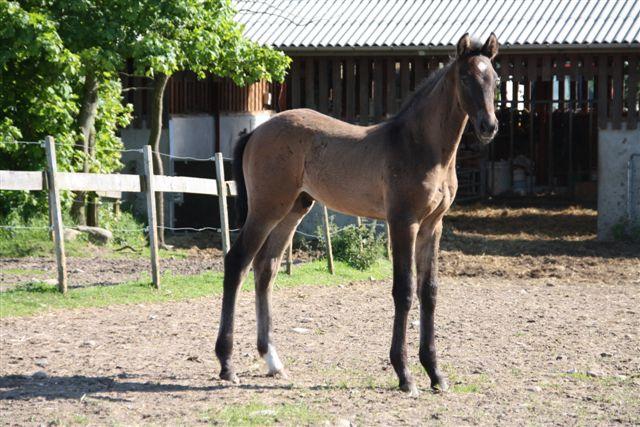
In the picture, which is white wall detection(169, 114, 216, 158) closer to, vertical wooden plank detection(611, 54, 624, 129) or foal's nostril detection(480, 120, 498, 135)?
vertical wooden plank detection(611, 54, 624, 129)

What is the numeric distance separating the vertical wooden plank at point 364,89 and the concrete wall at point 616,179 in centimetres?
408

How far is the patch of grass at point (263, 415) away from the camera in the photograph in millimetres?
6160

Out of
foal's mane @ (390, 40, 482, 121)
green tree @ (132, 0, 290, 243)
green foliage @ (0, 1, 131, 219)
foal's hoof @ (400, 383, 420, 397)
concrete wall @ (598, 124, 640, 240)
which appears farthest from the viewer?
concrete wall @ (598, 124, 640, 240)

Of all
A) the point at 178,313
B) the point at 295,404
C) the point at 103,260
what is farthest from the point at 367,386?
the point at 103,260

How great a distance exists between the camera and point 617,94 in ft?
55.8

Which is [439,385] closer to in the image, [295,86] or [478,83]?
[478,83]

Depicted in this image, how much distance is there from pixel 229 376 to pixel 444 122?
95.1 inches

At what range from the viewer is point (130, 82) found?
18984mm

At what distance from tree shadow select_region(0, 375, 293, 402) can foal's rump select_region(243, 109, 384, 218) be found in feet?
4.74

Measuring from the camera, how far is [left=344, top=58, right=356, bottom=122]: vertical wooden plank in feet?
59.8

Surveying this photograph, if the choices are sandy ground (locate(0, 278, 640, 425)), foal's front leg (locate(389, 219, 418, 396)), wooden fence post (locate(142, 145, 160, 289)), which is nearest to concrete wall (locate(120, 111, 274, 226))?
wooden fence post (locate(142, 145, 160, 289))

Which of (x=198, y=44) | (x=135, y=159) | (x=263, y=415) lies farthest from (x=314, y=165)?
(x=135, y=159)

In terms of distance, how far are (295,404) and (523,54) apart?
12517mm

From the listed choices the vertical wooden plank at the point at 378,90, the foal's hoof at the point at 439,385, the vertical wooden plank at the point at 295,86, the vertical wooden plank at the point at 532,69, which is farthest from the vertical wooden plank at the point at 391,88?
the foal's hoof at the point at 439,385
